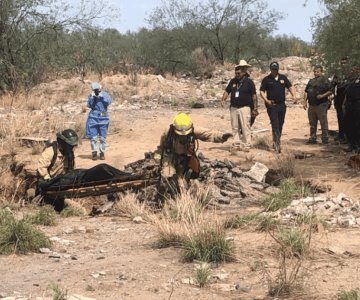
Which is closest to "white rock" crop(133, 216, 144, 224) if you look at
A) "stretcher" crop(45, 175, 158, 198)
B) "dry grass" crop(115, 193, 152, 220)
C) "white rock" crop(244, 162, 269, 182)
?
"dry grass" crop(115, 193, 152, 220)

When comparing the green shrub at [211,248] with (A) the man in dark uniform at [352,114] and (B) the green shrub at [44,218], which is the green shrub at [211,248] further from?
(A) the man in dark uniform at [352,114]

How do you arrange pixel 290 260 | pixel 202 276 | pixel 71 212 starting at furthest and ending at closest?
1. pixel 71 212
2. pixel 290 260
3. pixel 202 276

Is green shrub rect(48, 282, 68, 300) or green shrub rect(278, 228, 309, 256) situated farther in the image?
green shrub rect(278, 228, 309, 256)

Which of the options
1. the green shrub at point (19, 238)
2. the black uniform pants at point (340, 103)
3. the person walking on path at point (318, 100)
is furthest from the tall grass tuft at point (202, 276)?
the black uniform pants at point (340, 103)

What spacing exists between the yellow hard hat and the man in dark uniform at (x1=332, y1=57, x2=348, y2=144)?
3465 millimetres

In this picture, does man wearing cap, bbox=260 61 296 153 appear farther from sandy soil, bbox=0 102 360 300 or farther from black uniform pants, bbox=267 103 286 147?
sandy soil, bbox=0 102 360 300

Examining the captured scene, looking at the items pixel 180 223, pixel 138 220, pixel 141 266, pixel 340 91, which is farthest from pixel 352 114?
pixel 141 266

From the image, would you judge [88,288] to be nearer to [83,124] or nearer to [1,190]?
[1,190]

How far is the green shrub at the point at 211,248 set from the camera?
5691 millimetres

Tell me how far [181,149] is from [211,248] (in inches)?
106

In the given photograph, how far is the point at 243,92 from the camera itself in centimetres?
1184

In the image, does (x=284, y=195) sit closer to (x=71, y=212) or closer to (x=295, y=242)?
(x=295, y=242)

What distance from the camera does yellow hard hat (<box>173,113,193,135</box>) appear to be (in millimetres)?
7898

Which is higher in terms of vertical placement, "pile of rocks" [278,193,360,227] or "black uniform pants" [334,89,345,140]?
"black uniform pants" [334,89,345,140]
